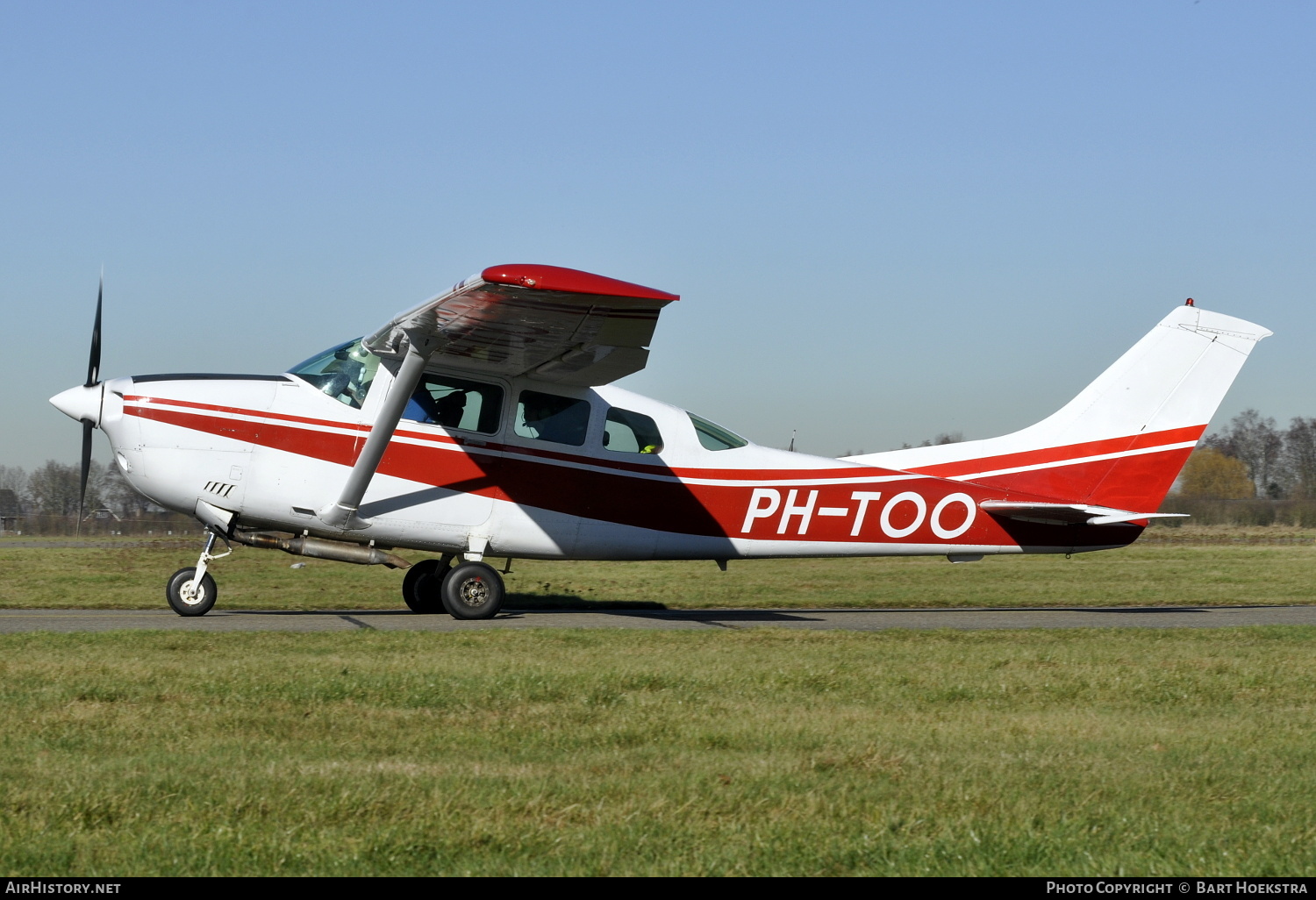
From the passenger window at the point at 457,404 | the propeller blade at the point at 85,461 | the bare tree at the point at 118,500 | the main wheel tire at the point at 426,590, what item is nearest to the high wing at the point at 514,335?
the passenger window at the point at 457,404

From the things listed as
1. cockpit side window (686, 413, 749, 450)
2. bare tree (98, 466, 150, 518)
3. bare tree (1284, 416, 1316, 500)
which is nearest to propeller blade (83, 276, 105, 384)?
cockpit side window (686, 413, 749, 450)

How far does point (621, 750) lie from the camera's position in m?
5.52

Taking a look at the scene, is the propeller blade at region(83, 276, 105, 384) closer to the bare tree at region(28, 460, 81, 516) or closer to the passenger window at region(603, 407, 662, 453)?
the passenger window at region(603, 407, 662, 453)

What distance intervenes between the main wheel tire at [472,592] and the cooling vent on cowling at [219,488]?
237 cm

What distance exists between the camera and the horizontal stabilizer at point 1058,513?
46.0 feet

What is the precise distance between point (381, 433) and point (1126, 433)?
340 inches

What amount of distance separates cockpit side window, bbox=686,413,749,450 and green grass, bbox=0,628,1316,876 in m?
4.96

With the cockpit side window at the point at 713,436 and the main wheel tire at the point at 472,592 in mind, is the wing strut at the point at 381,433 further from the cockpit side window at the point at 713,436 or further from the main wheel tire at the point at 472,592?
the cockpit side window at the point at 713,436

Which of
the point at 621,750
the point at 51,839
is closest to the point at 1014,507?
the point at 621,750

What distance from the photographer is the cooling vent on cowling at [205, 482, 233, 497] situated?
1222 cm

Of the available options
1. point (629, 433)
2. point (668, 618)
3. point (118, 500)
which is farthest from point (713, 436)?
point (118, 500)

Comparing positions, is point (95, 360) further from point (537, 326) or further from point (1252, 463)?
point (1252, 463)

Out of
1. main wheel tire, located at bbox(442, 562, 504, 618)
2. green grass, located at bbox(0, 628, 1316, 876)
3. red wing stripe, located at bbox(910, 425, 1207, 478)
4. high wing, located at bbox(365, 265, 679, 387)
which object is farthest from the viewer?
red wing stripe, located at bbox(910, 425, 1207, 478)
